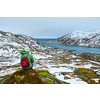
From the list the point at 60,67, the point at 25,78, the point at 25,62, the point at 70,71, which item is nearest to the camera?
the point at 25,78

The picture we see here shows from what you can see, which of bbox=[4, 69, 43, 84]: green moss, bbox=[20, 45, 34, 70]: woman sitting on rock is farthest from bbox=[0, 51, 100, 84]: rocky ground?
bbox=[20, 45, 34, 70]: woman sitting on rock

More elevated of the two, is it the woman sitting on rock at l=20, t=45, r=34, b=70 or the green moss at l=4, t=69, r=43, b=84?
the woman sitting on rock at l=20, t=45, r=34, b=70

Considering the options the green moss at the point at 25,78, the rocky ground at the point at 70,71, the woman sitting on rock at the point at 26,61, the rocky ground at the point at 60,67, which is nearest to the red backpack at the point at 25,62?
the woman sitting on rock at the point at 26,61

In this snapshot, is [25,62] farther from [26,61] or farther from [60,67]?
[60,67]

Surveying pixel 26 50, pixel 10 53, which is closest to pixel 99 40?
pixel 10 53

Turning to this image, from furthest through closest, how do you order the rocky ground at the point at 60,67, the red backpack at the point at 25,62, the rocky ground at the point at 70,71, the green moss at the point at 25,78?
the rocky ground at the point at 60,67 → the rocky ground at the point at 70,71 → the red backpack at the point at 25,62 → the green moss at the point at 25,78

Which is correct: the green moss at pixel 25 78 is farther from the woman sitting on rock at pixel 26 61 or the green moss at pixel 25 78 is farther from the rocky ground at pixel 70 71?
the rocky ground at pixel 70 71

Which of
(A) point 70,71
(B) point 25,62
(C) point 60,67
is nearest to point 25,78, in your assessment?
(B) point 25,62

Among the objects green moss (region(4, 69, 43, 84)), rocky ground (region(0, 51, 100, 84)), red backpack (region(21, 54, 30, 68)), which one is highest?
red backpack (region(21, 54, 30, 68))

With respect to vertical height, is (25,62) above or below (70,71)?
above

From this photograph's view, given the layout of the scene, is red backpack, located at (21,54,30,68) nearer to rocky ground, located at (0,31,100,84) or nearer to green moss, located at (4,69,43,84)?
green moss, located at (4,69,43,84)

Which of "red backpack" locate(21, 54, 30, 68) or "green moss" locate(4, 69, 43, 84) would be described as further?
"red backpack" locate(21, 54, 30, 68)
